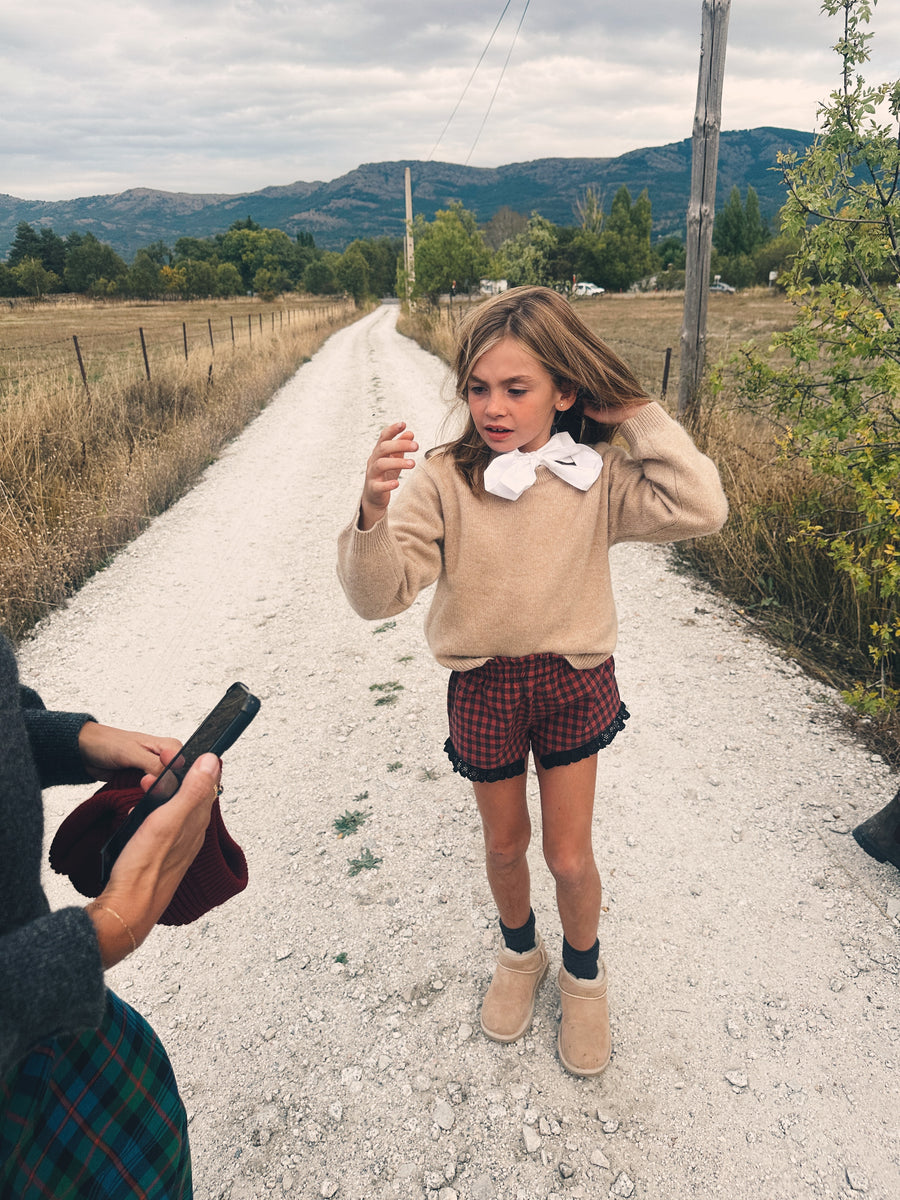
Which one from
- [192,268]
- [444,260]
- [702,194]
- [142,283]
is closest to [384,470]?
[702,194]

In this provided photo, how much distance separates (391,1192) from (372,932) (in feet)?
2.46

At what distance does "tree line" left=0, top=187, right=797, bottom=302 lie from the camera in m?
56.3

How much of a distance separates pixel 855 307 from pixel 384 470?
3.04 m

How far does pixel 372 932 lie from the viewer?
7.61ft

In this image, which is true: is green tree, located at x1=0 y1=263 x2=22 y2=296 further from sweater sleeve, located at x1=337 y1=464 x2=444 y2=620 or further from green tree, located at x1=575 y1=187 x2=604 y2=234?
sweater sleeve, located at x1=337 y1=464 x2=444 y2=620

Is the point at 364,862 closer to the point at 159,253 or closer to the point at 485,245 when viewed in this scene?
the point at 485,245

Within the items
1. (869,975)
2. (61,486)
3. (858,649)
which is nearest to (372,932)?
(869,975)

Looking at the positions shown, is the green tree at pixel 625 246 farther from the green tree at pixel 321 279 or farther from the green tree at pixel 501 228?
the green tree at pixel 321 279

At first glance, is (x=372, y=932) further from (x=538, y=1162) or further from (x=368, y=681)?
(x=368, y=681)

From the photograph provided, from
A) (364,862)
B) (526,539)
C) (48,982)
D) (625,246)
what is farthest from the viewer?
(625,246)

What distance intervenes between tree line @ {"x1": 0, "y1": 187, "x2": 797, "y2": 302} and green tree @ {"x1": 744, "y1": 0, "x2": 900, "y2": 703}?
4034 cm

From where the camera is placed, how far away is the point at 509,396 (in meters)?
1.53

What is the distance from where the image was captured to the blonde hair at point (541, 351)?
152cm

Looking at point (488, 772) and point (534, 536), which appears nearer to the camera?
point (534, 536)
